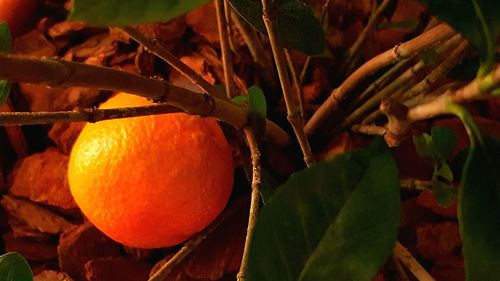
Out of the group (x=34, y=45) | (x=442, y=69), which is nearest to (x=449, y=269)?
(x=442, y=69)

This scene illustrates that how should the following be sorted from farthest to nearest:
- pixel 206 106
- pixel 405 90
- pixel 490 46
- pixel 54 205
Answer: pixel 54 205 < pixel 405 90 < pixel 206 106 < pixel 490 46

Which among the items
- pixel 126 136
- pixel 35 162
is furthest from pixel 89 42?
pixel 126 136

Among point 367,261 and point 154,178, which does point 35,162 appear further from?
point 367,261

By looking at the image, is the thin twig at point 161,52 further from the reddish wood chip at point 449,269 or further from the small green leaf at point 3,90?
the reddish wood chip at point 449,269

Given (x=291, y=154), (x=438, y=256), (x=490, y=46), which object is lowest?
(x=438, y=256)

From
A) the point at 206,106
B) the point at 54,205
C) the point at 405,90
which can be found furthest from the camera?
the point at 54,205

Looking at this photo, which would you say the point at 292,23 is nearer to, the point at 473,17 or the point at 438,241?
the point at 473,17
